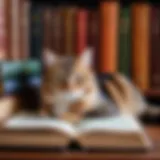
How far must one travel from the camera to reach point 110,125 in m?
0.86

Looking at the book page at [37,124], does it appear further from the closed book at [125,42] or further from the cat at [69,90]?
the closed book at [125,42]

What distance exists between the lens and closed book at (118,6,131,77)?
1197mm

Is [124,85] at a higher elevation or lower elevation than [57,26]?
lower

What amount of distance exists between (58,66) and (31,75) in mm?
131

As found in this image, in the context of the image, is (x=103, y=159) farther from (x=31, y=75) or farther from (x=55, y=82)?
(x=31, y=75)

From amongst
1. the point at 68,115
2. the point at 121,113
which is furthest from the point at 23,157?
the point at 121,113

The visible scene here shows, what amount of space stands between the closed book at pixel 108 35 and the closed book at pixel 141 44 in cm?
5

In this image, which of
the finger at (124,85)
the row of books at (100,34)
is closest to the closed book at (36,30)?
the row of books at (100,34)

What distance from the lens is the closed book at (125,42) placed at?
120 centimetres

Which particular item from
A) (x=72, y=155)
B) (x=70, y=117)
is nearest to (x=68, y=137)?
(x=72, y=155)

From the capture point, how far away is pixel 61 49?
3.96ft

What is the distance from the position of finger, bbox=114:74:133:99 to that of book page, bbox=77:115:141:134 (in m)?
0.16

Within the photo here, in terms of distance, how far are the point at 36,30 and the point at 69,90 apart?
0.32 m

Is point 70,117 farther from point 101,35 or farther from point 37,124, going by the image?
point 101,35
